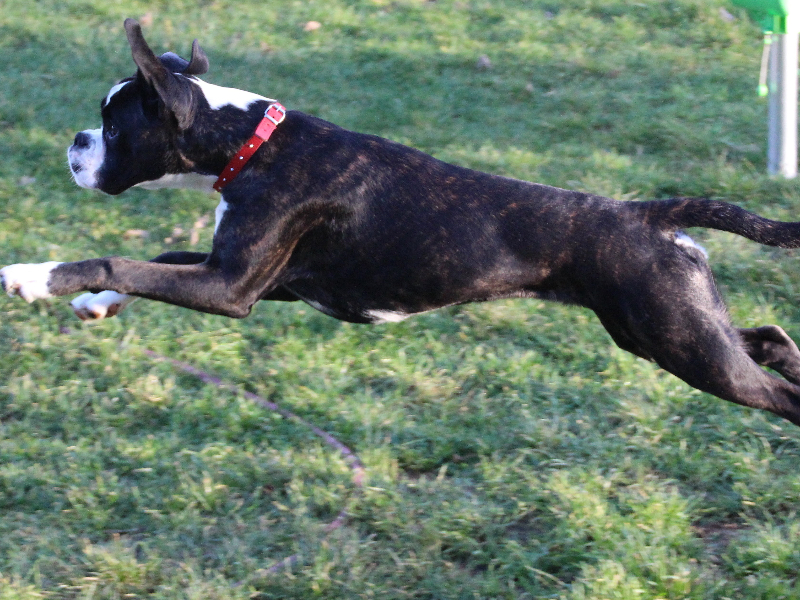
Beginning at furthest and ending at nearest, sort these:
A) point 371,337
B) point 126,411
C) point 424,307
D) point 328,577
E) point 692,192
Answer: point 692,192 < point 371,337 < point 126,411 < point 424,307 < point 328,577

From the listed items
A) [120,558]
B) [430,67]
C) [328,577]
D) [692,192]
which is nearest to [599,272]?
[328,577]

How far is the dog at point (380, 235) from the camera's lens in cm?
364

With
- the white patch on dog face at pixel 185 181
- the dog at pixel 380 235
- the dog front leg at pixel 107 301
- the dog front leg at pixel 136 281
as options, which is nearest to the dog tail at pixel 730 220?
the dog at pixel 380 235

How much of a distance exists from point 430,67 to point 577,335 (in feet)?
14.7

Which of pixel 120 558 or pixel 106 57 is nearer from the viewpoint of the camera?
pixel 120 558

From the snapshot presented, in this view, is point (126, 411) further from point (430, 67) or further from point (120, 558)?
point (430, 67)

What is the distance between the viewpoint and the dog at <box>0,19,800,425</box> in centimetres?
364

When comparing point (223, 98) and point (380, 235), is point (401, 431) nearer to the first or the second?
point (380, 235)

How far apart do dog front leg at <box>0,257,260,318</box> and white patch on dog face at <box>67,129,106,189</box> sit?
0.49 metres

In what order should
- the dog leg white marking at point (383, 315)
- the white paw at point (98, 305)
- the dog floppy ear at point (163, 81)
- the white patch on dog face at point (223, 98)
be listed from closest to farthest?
the dog floppy ear at point (163, 81) → the white patch on dog face at point (223, 98) → the dog leg white marking at point (383, 315) → the white paw at point (98, 305)

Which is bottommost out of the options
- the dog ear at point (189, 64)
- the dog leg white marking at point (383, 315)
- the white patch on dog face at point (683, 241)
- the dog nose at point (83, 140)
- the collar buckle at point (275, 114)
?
the dog leg white marking at point (383, 315)

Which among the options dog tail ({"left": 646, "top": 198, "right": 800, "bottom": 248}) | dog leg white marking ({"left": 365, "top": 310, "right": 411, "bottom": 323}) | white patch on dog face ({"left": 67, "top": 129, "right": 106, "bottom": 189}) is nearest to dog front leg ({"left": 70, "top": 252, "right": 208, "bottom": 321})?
white patch on dog face ({"left": 67, "top": 129, "right": 106, "bottom": 189})

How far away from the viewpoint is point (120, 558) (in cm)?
356

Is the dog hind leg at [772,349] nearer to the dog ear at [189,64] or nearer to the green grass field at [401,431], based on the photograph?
the green grass field at [401,431]
